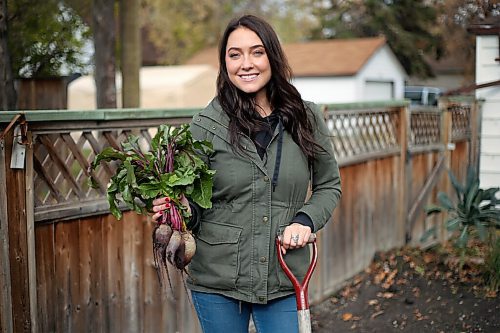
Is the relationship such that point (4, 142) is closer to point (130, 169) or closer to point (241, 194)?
point (130, 169)

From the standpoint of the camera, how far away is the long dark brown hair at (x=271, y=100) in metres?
2.72

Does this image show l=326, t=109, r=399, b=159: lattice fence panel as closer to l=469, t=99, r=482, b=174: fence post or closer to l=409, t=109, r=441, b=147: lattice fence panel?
l=409, t=109, r=441, b=147: lattice fence panel

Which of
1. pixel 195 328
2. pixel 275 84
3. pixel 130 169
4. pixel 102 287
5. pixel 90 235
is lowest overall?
pixel 195 328

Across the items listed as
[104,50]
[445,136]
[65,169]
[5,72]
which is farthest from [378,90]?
[65,169]

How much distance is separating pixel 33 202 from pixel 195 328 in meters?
1.65

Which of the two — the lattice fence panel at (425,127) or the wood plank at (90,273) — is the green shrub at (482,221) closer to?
the lattice fence panel at (425,127)

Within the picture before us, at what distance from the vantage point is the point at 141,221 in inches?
167

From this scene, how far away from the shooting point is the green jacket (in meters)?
2.67

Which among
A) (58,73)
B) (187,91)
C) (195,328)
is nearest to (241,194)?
(195,328)

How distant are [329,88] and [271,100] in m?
22.8

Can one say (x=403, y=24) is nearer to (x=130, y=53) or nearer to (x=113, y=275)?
(x=130, y=53)

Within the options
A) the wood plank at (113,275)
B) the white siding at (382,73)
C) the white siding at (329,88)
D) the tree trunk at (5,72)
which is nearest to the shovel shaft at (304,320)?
the wood plank at (113,275)

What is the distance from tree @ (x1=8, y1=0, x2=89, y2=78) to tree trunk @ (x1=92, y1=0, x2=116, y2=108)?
1.75 feet

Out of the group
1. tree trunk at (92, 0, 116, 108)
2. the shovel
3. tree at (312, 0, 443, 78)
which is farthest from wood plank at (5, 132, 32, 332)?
tree at (312, 0, 443, 78)
